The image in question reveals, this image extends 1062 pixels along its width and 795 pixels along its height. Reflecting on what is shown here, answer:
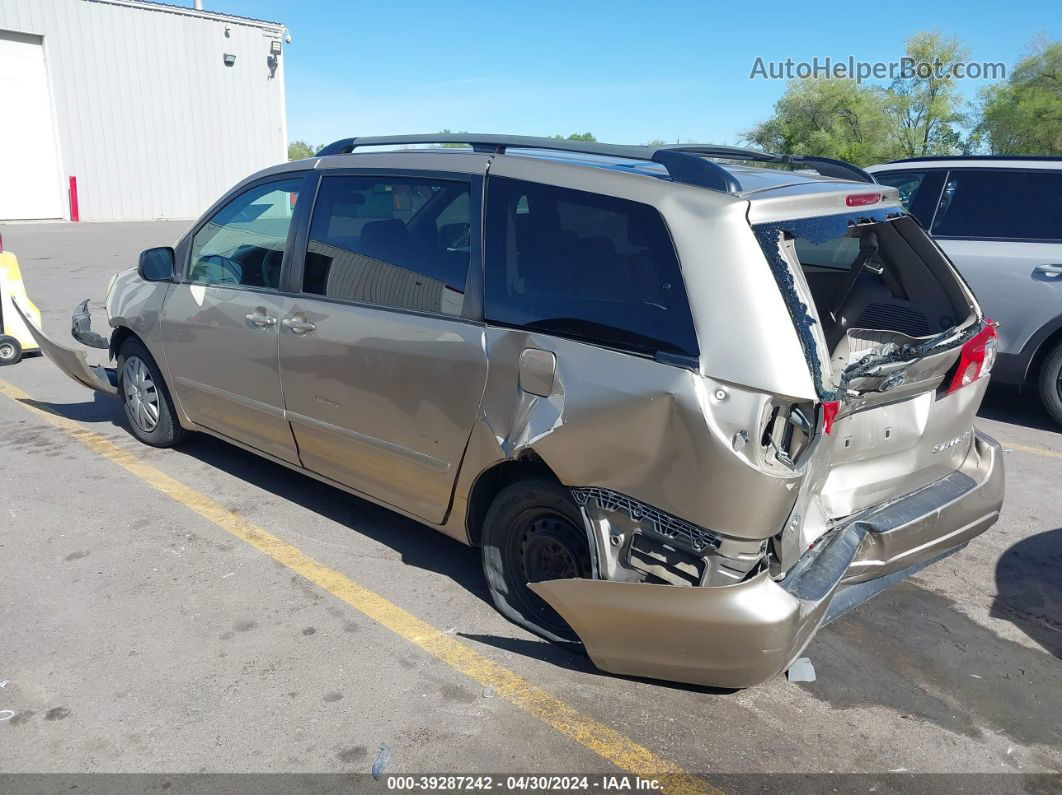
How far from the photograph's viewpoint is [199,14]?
24234mm

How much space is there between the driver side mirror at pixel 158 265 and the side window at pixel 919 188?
5116mm

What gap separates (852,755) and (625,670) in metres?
0.76

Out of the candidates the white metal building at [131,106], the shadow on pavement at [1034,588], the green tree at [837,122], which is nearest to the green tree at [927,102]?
the green tree at [837,122]

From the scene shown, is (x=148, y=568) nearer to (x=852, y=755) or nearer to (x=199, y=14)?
(x=852, y=755)

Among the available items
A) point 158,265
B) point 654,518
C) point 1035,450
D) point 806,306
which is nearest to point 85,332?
point 158,265

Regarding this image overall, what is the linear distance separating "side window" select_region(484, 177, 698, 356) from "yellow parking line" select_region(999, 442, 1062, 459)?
13.5ft

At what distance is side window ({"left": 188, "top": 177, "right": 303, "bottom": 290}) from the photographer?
14.1 ft

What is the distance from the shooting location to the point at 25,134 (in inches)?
851

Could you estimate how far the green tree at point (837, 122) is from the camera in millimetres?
36469

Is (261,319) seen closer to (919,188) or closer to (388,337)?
(388,337)

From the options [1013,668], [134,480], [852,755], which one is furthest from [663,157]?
[134,480]

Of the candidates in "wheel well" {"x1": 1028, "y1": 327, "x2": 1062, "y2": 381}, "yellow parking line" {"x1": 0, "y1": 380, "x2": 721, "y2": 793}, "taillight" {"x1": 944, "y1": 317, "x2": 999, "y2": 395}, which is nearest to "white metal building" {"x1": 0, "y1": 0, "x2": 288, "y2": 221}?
"yellow parking line" {"x1": 0, "y1": 380, "x2": 721, "y2": 793}

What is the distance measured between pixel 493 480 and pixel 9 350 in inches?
251

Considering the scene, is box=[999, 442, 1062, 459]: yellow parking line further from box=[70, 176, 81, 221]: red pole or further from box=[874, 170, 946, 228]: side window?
box=[70, 176, 81, 221]: red pole
